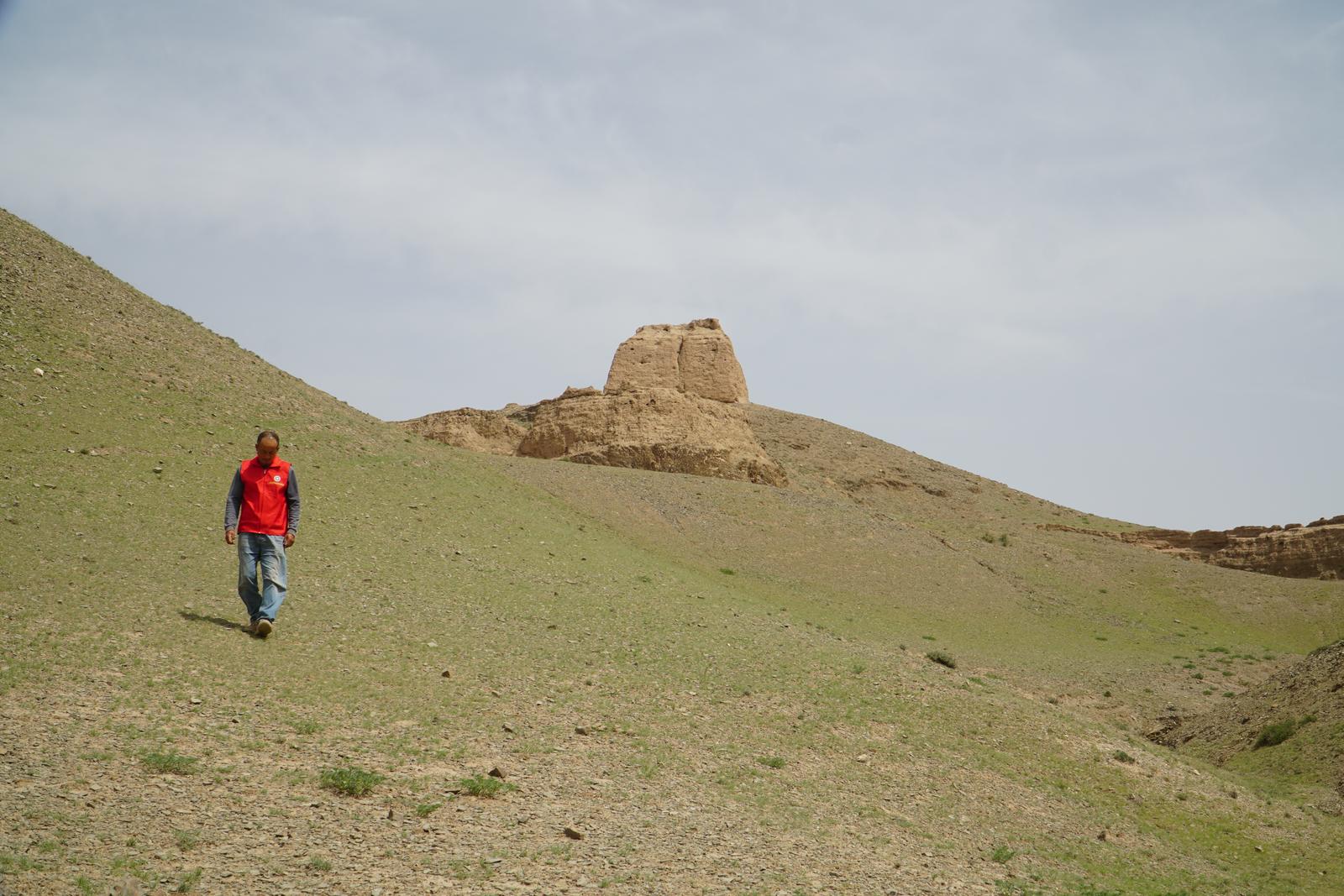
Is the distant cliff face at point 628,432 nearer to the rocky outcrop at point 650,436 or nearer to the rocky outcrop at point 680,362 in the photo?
the rocky outcrop at point 650,436

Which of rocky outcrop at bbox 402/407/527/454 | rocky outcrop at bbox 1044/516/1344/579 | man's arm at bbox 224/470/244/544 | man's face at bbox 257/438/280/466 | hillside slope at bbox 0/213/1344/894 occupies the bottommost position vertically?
hillside slope at bbox 0/213/1344/894

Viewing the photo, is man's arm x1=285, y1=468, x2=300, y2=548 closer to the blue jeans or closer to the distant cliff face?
the blue jeans

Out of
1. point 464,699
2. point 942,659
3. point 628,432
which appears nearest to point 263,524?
point 464,699

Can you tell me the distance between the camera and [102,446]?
2267 centimetres

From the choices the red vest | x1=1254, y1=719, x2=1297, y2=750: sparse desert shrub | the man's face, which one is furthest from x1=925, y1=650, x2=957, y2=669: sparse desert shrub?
the man's face

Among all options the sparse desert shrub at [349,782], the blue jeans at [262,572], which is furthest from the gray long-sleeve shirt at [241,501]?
the sparse desert shrub at [349,782]

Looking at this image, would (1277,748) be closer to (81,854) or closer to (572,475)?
(81,854)

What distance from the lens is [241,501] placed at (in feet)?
43.1

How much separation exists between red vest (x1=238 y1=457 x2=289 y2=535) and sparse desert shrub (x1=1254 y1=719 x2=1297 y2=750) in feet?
→ 58.7

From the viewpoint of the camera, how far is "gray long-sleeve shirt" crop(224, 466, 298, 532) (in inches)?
506

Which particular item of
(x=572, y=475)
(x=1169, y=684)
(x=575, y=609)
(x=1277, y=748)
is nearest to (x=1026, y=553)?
(x=1169, y=684)

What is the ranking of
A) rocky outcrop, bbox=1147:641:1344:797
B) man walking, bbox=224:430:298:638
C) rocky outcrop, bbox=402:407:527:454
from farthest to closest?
rocky outcrop, bbox=402:407:527:454
rocky outcrop, bbox=1147:641:1344:797
man walking, bbox=224:430:298:638

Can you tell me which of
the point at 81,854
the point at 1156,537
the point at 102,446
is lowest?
the point at 81,854

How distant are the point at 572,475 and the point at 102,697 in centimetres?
2769
